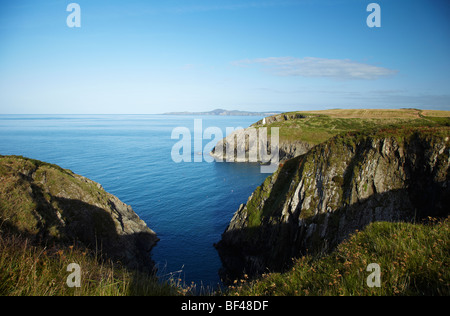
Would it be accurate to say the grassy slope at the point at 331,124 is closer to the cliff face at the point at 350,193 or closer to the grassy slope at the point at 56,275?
the cliff face at the point at 350,193

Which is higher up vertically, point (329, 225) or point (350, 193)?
point (350, 193)

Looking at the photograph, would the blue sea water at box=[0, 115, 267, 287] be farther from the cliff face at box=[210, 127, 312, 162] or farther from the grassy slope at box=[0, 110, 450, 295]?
the grassy slope at box=[0, 110, 450, 295]

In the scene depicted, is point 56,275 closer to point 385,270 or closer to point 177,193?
point 385,270

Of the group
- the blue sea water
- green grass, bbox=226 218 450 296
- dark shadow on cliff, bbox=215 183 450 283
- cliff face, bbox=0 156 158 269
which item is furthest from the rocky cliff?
green grass, bbox=226 218 450 296

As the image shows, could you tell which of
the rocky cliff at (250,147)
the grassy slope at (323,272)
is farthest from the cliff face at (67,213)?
the rocky cliff at (250,147)

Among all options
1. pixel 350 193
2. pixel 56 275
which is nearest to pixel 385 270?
pixel 56 275
